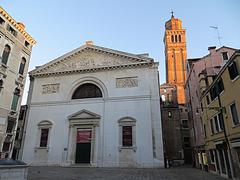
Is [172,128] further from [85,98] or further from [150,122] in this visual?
[85,98]

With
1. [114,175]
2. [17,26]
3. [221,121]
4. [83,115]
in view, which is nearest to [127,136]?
[83,115]

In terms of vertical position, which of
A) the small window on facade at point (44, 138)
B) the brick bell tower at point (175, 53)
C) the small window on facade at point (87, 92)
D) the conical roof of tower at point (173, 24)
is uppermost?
the conical roof of tower at point (173, 24)

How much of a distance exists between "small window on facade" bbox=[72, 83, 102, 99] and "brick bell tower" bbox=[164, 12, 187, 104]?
88.0 ft

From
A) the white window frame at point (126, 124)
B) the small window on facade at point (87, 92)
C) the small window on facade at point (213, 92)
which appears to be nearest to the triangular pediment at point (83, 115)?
the small window on facade at point (87, 92)

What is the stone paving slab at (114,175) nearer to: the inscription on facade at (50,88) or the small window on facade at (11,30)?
the inscription on facade at (50,88)

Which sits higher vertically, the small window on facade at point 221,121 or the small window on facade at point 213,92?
the small window on facade at point 213,92

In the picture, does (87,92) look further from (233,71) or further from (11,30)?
(233,71)

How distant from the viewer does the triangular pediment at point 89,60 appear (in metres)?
21.5

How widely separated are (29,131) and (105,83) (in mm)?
10453

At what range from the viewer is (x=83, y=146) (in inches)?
779

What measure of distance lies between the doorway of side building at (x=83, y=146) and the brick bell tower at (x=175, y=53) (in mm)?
29011

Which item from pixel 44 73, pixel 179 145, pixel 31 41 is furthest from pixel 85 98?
pixel 179 145

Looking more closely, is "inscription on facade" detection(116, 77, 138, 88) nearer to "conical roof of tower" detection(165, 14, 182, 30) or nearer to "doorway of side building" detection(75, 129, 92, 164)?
"doorway of side building" detection(75, 129, 92, 164)

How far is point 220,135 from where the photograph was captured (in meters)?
12.3
